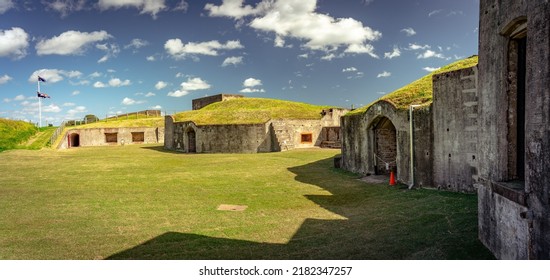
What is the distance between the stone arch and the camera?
32.6 m

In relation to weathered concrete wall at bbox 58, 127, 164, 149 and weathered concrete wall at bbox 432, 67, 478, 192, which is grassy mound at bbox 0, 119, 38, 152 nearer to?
weathered concrete wall at bbox 58, 127, 164, 149

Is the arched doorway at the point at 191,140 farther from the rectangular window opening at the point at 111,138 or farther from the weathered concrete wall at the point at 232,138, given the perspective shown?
the rectangular window opening at the point at 111,138

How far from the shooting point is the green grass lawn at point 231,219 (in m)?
6.71

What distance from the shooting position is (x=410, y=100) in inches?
535

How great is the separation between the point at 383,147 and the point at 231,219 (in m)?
9.27

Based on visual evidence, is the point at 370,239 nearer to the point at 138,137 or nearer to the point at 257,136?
the point at 257,136

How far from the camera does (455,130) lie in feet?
36.8

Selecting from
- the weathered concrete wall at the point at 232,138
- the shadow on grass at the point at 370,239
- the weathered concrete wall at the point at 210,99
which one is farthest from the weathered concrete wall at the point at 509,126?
the weathered concrete wall at the point at 210,99

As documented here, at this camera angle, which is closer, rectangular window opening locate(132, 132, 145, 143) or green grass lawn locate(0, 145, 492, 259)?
green grass lawn locate(0, 145, 492, 259)

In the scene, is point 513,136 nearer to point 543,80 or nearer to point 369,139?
point 543,80

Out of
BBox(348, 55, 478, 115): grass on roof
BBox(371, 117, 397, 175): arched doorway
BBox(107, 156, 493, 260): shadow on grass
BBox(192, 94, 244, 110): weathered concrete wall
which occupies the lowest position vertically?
BBox(107, 156, 493, 260): shadow on grass

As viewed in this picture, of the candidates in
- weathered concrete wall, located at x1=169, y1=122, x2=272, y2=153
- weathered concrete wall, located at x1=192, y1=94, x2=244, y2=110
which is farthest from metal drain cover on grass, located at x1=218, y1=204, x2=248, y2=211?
weathered concrete wall, located at x1=192, y1=94, x2=244, y2=110

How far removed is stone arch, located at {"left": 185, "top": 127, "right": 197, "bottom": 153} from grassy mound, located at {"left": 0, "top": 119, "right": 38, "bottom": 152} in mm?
14261

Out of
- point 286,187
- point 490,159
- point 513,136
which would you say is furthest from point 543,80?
point 286,187
